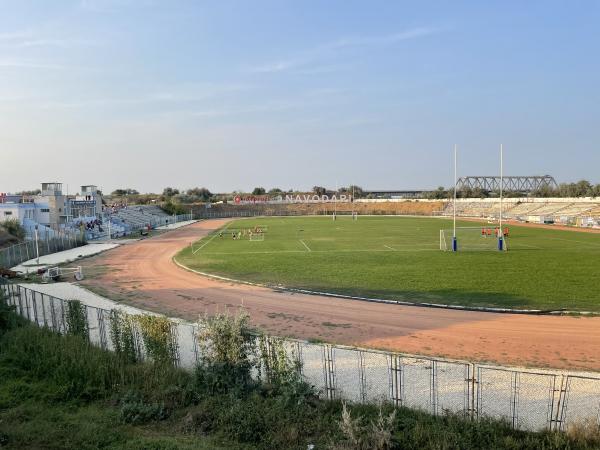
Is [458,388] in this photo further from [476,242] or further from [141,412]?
[476,242]

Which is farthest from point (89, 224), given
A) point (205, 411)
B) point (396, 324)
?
point (205, 411)

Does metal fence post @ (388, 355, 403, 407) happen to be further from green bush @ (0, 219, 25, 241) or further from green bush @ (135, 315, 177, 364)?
green bush @ (0, 219, 25, 241)

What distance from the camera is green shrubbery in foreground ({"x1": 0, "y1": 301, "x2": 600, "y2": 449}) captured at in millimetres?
9000

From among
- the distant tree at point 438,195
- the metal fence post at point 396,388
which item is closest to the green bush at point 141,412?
the metal fence post at point 396,388

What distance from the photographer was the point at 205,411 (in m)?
10.5

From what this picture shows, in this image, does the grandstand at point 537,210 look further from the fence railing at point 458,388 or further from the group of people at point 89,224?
the group of people at point 89,224

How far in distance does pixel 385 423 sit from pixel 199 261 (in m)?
30.3

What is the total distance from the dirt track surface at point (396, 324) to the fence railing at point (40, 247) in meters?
13.6

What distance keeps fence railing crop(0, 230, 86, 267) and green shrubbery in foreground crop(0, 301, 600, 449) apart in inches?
1068

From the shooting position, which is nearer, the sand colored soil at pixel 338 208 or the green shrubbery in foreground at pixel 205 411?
the green shrubbery in foreground at pixel 205 411

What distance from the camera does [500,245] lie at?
41.7m

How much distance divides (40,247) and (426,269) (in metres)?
34.8

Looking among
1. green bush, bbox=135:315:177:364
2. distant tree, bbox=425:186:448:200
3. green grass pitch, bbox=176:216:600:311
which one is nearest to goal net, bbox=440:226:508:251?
green grass pitch, bbox=176:216:600:311

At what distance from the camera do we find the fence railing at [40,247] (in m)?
37.1
